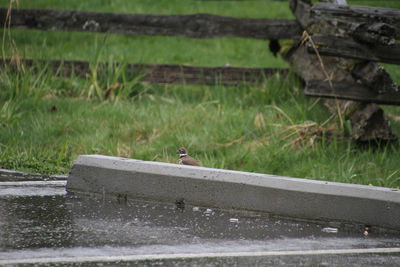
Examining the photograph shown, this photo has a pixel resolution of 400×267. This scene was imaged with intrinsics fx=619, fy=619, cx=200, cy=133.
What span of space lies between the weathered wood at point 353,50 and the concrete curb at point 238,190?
2345mm

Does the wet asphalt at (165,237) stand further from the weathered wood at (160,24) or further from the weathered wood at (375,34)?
the weathered wood at (160,24)

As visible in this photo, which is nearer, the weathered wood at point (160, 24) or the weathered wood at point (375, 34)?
the weathered wood at point (375, 34)

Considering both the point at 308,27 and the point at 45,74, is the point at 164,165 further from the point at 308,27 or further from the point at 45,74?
the point at 45,74

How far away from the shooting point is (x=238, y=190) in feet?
17.2

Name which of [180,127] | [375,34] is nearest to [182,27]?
[180,127]

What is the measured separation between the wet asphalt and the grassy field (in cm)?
159

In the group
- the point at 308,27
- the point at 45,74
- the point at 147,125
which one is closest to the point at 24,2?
the point at 45,74

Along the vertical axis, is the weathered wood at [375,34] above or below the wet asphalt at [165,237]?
above

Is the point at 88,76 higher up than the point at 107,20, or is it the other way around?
the point at 107,20

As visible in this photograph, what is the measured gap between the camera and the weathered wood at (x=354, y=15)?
6.74 metres

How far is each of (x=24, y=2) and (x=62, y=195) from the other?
10923 mm

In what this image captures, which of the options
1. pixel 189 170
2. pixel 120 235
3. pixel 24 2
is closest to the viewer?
pixel 120 235

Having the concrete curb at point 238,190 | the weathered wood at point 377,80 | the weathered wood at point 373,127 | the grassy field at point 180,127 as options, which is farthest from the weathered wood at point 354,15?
the concrete curb at point 238,190

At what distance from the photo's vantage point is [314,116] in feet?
26.9
